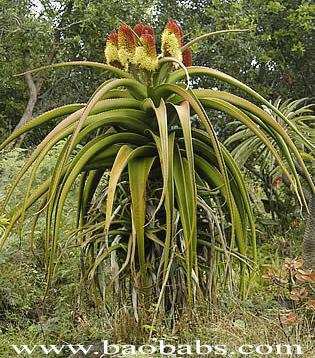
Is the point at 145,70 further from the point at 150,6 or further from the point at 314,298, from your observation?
the point at 150,6

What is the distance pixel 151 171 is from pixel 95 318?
0.82 m

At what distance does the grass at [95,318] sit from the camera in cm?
301

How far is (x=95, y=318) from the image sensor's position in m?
3.44

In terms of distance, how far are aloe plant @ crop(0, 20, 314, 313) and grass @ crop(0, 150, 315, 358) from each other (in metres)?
0.12

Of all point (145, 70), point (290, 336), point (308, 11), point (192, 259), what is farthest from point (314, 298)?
point (308, 11)

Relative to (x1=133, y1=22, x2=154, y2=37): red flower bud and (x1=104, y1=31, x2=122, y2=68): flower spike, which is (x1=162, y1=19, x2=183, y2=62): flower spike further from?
(x1=104, y1=31, x2=122, y2=68): flower spike

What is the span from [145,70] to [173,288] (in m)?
0.92

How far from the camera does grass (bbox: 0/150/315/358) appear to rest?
3006 mm

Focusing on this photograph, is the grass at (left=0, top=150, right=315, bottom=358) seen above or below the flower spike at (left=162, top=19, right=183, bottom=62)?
below

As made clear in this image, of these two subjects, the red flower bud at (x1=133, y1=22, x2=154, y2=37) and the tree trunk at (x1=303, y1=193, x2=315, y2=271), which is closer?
the red flower bud at (x1=133, y1=22, x2=154, y2=37)

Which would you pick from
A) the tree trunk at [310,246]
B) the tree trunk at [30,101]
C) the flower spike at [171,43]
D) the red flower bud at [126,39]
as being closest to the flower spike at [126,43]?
the red flower bud at [126,39]

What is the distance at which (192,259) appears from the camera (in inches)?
108

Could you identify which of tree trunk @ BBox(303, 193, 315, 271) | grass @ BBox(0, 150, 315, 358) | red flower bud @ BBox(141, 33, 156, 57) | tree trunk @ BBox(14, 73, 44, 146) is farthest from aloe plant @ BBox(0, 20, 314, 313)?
tree trunk @ BBox(14, 73, 44, 146)

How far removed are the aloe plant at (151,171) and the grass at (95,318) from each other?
121 millimetres
